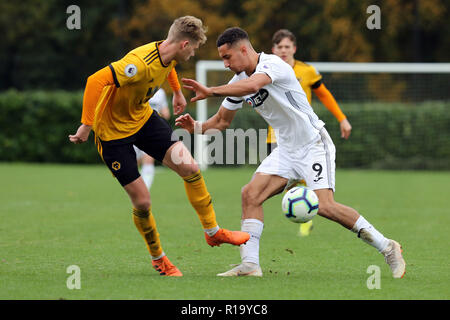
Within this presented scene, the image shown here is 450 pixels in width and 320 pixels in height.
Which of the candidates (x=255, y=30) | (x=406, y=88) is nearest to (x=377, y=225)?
(x=406, y=88)

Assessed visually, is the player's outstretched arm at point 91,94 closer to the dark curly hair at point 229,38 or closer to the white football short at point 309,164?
the dark curly hair at point 229,38

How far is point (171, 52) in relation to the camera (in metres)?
6.36

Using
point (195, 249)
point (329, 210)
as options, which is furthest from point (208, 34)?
point (329, 210)

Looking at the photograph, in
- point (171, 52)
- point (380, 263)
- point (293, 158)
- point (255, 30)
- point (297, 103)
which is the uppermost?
point (255, 30)

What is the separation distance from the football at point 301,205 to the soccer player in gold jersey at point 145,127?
1.62 feet

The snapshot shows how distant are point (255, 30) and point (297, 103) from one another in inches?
1034

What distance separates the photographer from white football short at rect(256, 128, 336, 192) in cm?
651

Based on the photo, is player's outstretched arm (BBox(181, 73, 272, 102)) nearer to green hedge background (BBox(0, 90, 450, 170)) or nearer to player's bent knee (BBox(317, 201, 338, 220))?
player's bent knee (BBox(317, 201, 338, 220))

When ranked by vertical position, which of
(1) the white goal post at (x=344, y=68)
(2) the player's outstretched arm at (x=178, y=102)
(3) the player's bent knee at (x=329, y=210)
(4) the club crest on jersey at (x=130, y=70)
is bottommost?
(3) the player's bent knee at (x=329, y=210)

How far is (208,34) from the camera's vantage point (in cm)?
3114

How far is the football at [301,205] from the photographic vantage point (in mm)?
6160

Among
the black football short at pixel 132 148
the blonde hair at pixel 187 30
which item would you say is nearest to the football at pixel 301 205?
the black football short at pixel 132 148

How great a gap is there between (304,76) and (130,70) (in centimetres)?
393
